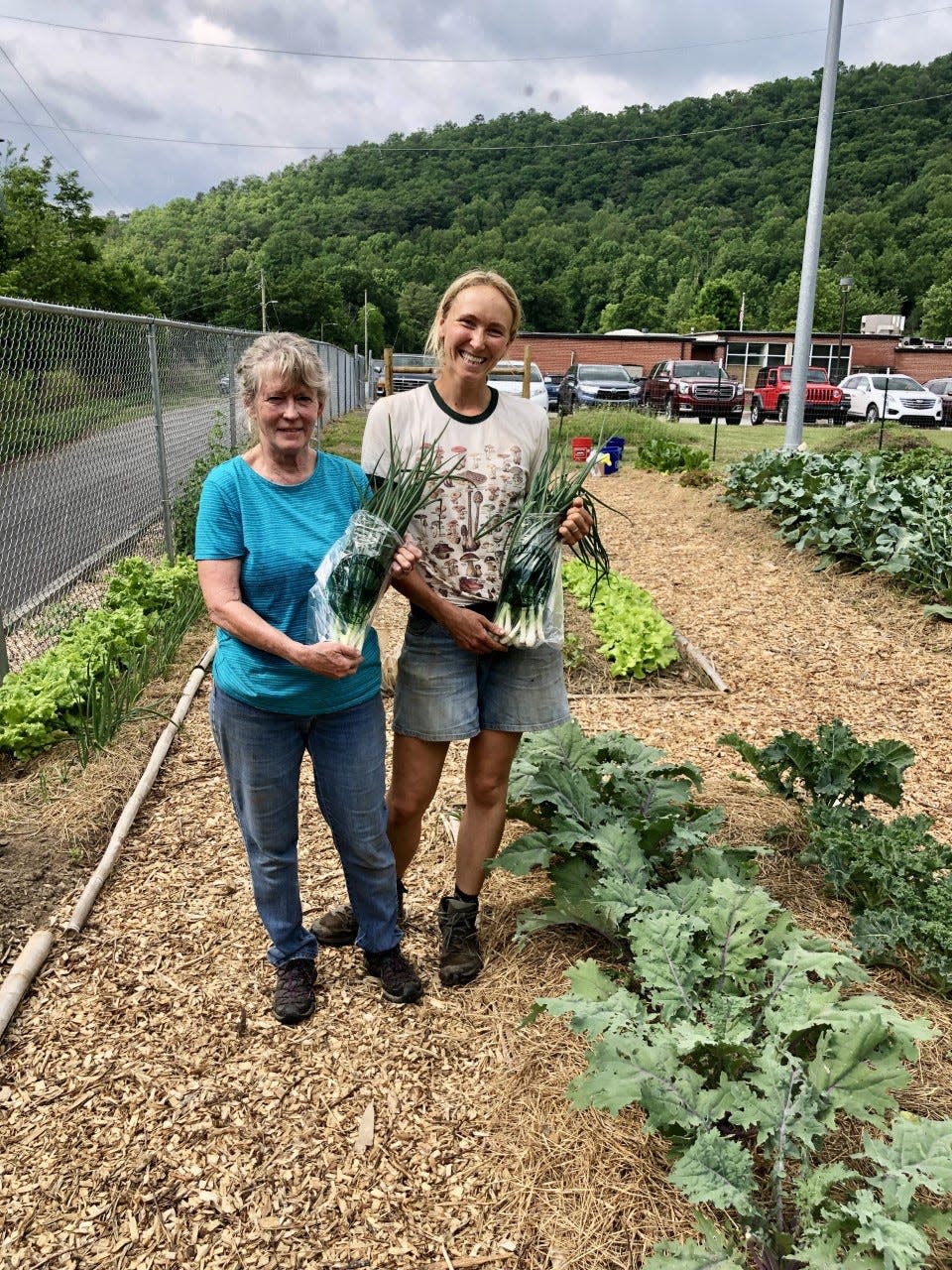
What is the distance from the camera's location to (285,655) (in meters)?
2.18

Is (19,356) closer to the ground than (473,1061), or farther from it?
farther from it

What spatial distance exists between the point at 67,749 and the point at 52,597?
2025mm

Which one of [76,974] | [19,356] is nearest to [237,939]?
[76,974]

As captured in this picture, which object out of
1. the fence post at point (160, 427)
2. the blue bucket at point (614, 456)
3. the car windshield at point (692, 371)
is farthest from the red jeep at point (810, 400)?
the fence post at point (160, 427)

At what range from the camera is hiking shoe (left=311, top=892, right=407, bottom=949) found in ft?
9.83

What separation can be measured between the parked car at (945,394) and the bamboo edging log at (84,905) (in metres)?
30.7

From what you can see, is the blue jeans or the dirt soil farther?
the blue jeans

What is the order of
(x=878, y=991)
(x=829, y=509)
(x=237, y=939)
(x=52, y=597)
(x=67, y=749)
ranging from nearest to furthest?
(x=878, y=991) < (x=237, y=939) < (x=67, y=749) < (x=52, y=597) < (x=829, y=509)

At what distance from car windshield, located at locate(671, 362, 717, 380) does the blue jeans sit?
26532 millimetres

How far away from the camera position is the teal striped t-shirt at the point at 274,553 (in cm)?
223

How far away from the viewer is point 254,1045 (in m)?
2.59

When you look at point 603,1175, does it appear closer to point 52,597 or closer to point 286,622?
point 286,622

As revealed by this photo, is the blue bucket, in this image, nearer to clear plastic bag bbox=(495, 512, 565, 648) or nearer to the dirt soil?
the dirt soil

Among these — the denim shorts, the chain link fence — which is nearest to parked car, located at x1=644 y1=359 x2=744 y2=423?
the chain link fence
